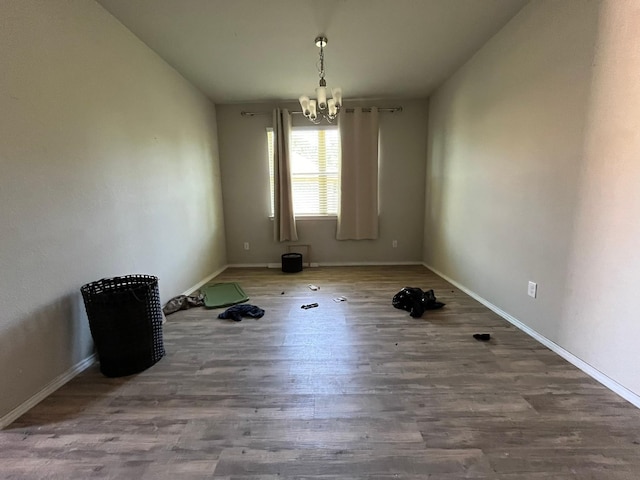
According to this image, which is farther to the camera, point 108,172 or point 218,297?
point 218,297

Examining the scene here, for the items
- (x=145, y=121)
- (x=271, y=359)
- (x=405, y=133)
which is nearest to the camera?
(x=271, y=359)

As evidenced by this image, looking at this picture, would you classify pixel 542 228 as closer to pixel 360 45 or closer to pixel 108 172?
pixel 360 45

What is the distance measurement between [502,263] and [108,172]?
132 inches

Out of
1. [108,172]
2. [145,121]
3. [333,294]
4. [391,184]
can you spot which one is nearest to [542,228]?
[333,294]

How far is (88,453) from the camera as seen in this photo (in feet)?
4.16

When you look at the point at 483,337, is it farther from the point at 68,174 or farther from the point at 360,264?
the point at 68,174

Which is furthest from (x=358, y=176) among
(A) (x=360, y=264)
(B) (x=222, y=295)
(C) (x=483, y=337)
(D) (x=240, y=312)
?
(C) (x=483, y=337)

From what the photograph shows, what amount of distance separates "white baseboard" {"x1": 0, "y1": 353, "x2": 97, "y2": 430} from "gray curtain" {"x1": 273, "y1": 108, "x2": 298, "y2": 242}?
2919mm

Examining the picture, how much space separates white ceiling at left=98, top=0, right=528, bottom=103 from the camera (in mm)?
2193

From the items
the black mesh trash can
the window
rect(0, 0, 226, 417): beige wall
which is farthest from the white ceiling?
the black mesh trash can

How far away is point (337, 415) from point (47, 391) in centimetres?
164

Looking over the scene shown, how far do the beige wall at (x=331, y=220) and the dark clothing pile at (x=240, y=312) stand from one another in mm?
1986

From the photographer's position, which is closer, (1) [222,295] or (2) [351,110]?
(1) [222,295]

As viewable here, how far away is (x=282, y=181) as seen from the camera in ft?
14.5
